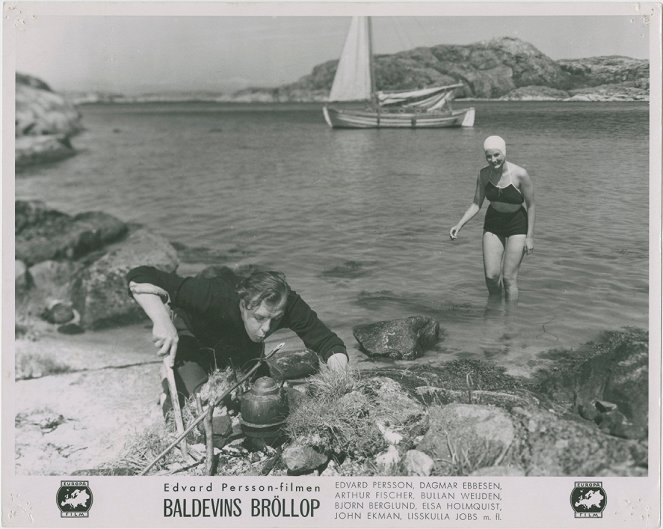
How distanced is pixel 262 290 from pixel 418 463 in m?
1.54

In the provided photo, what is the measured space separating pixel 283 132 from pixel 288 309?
2677mm

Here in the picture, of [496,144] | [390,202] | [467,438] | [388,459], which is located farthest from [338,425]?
[496,144]

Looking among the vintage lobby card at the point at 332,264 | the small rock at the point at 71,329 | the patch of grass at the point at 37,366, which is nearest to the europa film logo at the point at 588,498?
the vintage lobby card at the point at 332,264

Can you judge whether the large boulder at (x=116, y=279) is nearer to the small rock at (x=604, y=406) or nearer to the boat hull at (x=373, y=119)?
the boat hull at (x=373, y=119)

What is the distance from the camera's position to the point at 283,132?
667 centimetres

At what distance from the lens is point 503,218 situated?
5.53 m

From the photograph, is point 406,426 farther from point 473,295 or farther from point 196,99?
point 196,99

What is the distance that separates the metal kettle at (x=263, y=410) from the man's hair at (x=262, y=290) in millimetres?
508

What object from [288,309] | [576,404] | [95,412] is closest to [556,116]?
[576,404]

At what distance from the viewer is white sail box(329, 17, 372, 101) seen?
5.69m

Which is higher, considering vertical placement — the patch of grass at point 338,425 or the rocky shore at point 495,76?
the rocky shore at point 495,76

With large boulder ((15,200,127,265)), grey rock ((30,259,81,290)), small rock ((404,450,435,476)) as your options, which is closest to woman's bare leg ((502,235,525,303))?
small rock ((404,450,435,476))

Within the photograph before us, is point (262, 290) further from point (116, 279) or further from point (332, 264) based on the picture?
point (116, 279)

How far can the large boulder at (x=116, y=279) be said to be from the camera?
6766mm
